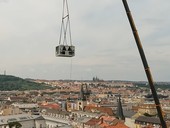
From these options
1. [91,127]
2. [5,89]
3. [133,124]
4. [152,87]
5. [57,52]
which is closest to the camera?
[152,87]

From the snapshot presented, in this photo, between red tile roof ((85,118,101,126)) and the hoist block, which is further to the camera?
red tile roof ((85,118,101,126))

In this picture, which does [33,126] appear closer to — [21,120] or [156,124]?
[21,120]

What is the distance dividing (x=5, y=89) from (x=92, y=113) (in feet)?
442

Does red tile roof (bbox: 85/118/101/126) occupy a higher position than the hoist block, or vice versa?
the hoist block

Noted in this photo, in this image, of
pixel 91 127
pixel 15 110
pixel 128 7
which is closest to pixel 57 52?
pixel 128 7

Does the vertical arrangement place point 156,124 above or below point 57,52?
below

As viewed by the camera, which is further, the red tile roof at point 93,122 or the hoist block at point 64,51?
the red tile roof at point 93,122

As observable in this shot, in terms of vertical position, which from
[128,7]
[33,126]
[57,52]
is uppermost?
[128,7]

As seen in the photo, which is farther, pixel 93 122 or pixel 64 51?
pixel 93 122

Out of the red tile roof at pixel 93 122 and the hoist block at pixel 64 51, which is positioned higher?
the hoist block at pixel 64 51

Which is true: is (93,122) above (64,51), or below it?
below

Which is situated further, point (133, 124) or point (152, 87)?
point (133, 124)

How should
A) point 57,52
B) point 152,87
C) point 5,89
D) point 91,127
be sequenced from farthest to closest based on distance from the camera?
point 5,89 → point 91,127 → point 57,52 → point 152,87

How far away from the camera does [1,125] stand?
216ft
